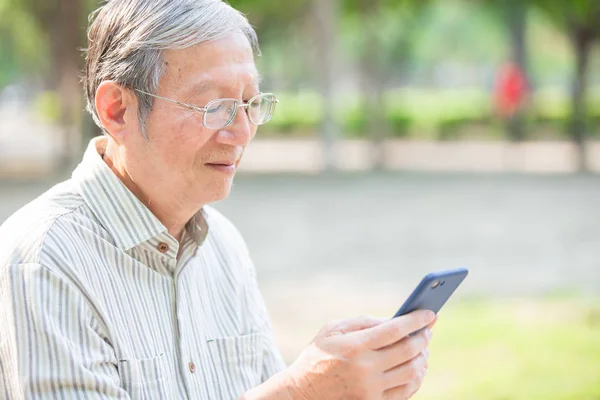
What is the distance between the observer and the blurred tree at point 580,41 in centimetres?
1662

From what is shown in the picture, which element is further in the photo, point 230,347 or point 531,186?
point 531,186

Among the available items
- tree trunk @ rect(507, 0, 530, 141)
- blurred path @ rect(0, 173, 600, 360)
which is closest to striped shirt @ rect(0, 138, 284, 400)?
blurred path @ rect(0, 173, 600, 360)

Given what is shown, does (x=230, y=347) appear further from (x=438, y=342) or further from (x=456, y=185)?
(x=456, y=185)

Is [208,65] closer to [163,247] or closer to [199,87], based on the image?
[199,87]

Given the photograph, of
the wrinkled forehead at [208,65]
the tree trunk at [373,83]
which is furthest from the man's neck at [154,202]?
the tree trunk at [373,83]

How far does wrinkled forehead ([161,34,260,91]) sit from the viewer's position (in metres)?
1.92

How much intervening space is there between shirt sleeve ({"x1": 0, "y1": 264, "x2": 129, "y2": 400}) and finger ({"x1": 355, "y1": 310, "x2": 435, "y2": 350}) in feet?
1.53

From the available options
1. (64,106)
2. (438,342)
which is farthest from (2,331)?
(64,106)

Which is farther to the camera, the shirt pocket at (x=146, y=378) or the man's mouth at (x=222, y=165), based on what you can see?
the man's mouth at (x=222, y=165)

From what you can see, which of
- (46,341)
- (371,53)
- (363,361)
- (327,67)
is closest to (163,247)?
(46,341)

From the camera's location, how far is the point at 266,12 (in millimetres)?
22719

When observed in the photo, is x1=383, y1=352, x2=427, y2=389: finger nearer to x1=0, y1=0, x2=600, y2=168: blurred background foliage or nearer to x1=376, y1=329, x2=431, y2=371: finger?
x1=376, y1=329, x2=431, y2=371: finger

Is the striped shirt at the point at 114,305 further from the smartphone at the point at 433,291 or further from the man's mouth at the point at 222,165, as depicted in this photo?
the smartphone at the point at 433,291

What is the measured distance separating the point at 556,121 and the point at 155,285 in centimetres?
2358
